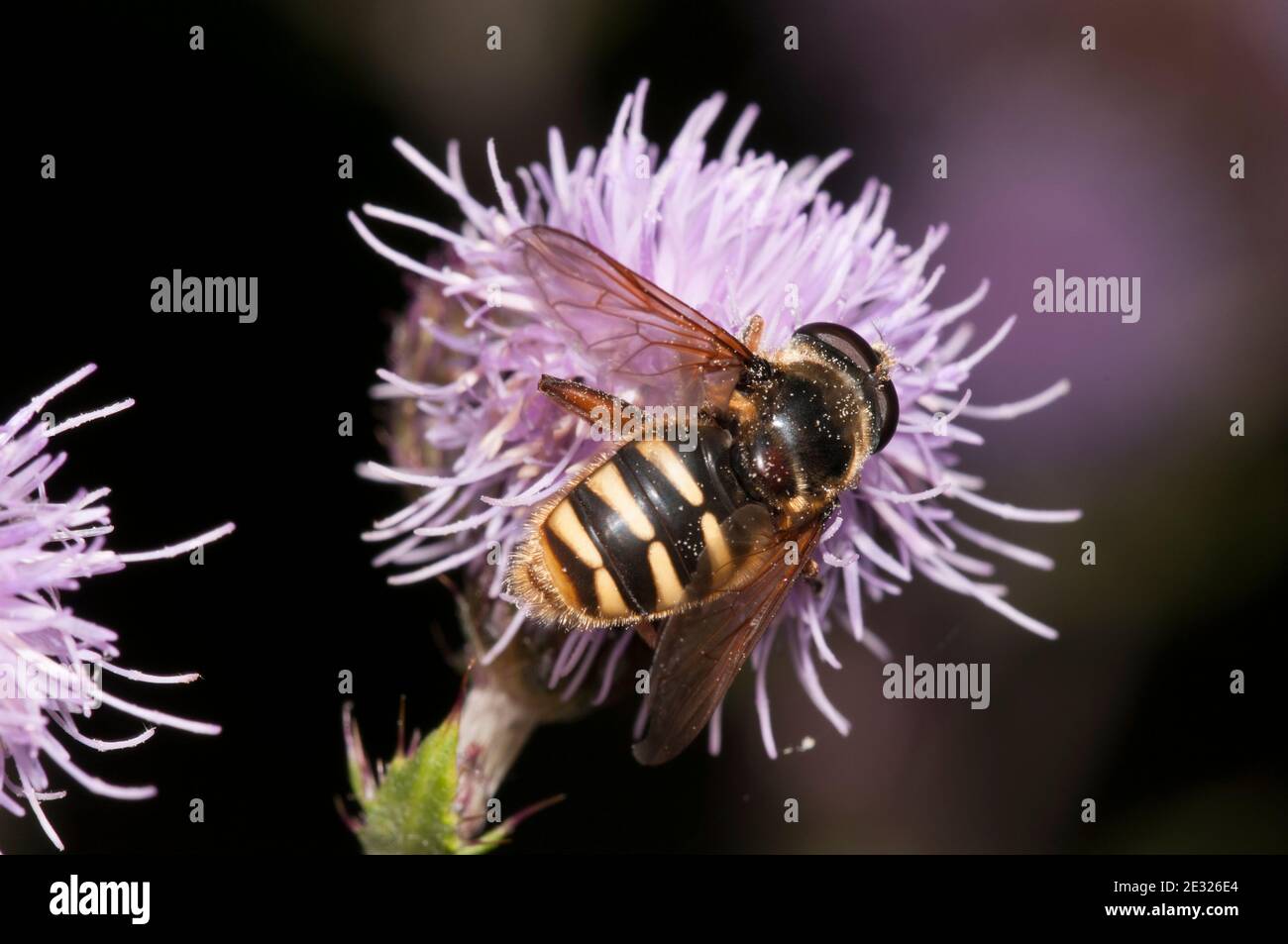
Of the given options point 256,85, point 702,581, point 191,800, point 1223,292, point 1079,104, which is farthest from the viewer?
point 1079,104

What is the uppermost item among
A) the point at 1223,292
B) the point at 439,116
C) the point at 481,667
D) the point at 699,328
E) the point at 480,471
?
the point at 439,116

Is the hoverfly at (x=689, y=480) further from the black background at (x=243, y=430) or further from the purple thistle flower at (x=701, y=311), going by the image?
the black background at (x=243, y=430)

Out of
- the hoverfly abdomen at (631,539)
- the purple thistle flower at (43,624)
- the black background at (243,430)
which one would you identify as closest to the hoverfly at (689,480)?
the hoverfly abdomen at (631,539)

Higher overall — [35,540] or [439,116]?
[439,116]

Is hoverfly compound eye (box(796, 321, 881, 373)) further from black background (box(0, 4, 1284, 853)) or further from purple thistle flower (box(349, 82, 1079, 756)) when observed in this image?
black background (box(0, 4, 1284, 853))

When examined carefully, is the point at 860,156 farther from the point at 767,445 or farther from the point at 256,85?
the point at 767,445

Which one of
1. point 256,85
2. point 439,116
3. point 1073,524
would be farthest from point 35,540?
point 1073,524
